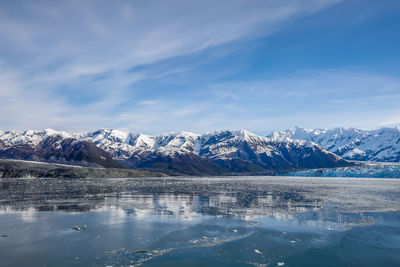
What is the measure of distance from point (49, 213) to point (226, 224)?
2140cm

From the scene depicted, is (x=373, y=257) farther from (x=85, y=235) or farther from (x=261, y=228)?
(x=85, y=235)

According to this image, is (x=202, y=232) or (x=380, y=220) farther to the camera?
(x=380, y=220)

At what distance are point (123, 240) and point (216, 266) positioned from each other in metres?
8.74

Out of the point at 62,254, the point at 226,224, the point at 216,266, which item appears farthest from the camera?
the point at 226,224

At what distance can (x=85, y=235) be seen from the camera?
2453cm

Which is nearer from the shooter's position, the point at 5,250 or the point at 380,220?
the point at 5,250

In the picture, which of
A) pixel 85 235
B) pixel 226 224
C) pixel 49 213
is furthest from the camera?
pixel 49 213

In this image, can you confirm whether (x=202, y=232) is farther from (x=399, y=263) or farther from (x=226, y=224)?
(x=399, y=263)

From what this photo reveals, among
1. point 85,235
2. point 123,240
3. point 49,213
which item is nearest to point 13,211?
point 49,213

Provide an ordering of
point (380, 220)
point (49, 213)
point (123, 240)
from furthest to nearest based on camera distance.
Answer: point (49, 213)
point (380, 220)
point (123, 240)

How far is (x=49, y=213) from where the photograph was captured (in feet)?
115

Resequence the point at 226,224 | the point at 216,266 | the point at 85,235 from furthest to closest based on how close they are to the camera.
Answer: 1. the point at 226,224
2. the point at 85,235
3. the point at 216,266

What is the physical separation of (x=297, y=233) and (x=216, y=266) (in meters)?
11.0

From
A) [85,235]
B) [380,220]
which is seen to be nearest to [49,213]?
[85,235]
